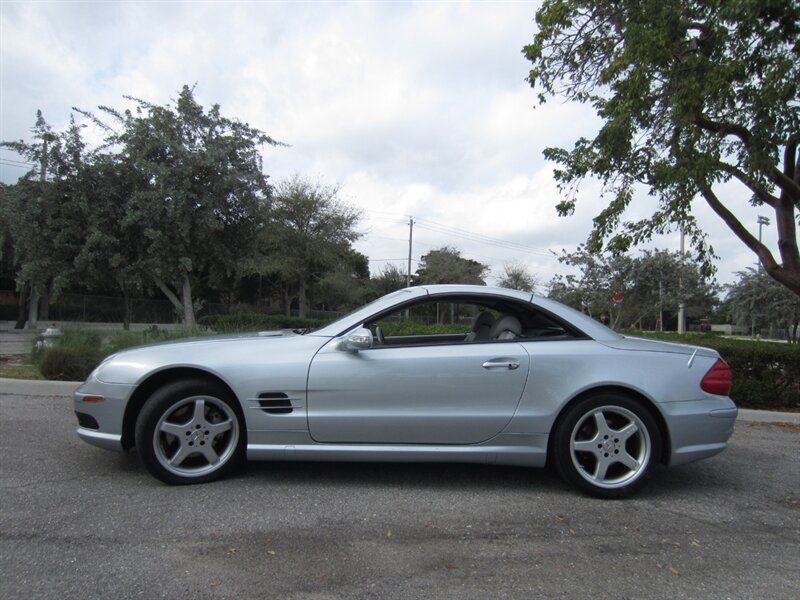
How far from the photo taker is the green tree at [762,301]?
18.1 m

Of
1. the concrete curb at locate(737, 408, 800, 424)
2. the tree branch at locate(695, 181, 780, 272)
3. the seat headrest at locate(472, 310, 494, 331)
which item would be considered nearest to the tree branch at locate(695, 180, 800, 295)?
the tree branch at locate(695, 181, 780, 272)

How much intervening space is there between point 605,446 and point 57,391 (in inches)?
277

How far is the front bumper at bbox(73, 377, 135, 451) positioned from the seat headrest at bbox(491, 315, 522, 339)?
2.66 meters

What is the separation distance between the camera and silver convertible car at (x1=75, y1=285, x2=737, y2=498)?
3.83 m

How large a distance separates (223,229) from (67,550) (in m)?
11.7

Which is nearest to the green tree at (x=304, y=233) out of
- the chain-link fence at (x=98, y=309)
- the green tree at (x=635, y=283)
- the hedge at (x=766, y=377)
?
the chain-link fence at (x=98, y=309)

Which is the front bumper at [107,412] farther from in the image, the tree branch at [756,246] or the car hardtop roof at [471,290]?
the tree branch at [756,246]

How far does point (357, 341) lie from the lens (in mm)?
3824

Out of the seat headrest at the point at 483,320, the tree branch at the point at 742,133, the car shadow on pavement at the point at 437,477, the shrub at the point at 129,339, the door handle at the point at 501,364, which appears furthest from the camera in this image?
the shrub at the point at 129,339

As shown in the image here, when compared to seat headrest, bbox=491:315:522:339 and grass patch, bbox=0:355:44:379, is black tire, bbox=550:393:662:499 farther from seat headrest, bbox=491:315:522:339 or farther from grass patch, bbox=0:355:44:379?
grass patch, bbox=0:355:44:379

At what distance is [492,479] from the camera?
4211mm

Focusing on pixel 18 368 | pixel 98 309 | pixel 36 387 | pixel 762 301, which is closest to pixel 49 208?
pixel 18 368

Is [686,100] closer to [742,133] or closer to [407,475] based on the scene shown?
[742,133]

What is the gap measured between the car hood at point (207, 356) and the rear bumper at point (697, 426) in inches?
99.2
